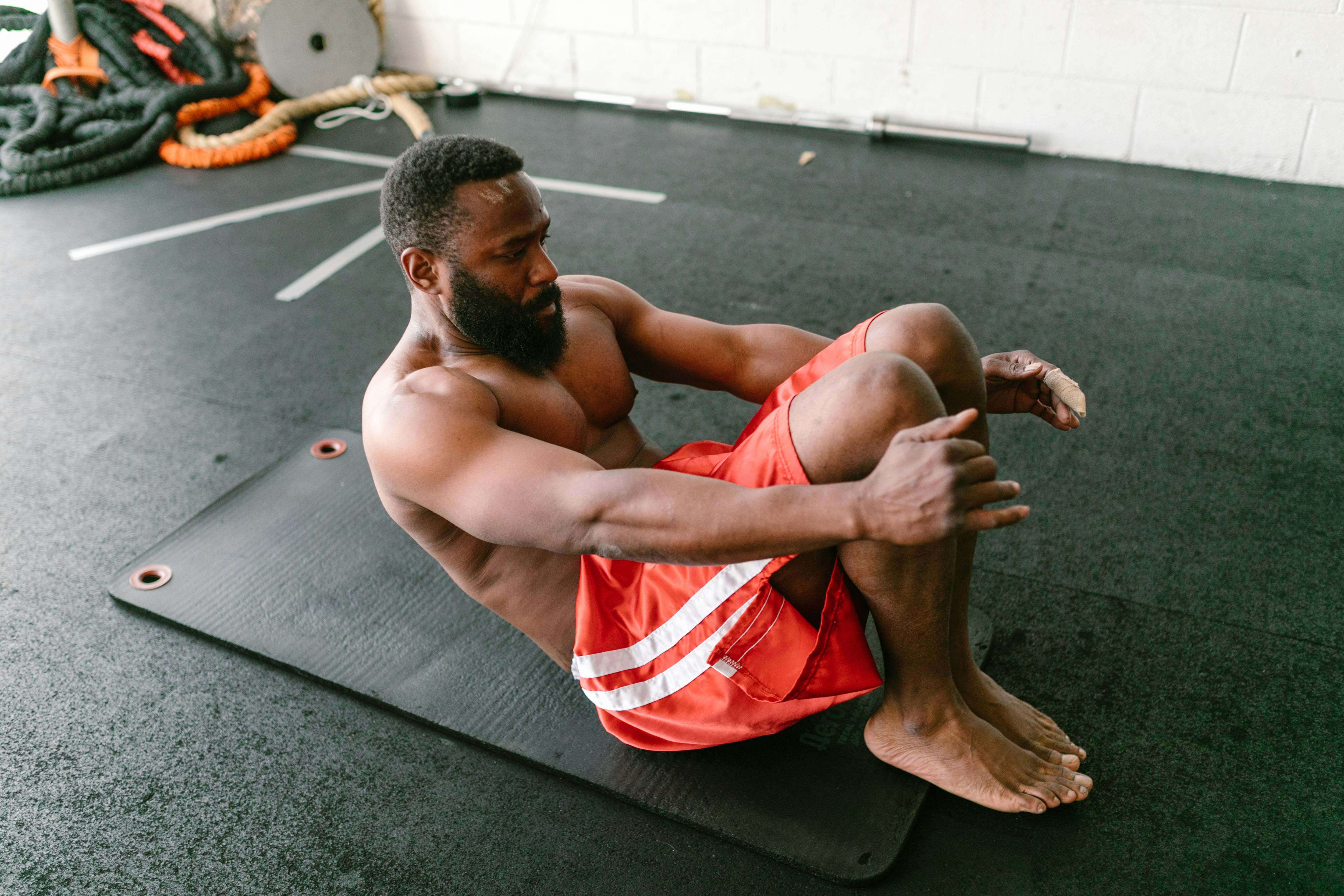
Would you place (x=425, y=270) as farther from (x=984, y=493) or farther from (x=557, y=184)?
(x=557, y=184)

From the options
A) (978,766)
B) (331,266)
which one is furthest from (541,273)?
(331,266)

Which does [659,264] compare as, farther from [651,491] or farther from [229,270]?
[651,491]

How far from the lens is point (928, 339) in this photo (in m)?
1.43

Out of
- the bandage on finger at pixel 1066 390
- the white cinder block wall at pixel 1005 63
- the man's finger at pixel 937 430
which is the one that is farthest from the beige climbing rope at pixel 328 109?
the man's finger at pixel 937 430

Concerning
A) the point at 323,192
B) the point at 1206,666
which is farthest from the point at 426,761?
the point at 323,192

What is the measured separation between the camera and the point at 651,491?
1.22m

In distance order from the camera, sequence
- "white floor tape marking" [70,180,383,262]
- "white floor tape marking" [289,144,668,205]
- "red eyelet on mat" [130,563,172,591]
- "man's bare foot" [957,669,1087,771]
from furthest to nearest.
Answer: "white floor tape marking" [289,144,668,205], "white floor tape marking" [70,180,383,262], "red eyelet on mat" [130,563,172,591], "man's bare foot" [957,669,1087,771]

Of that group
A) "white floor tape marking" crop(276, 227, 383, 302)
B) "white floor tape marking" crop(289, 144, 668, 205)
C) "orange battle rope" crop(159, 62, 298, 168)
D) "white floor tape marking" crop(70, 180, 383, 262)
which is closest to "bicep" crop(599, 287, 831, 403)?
"white floor tape marking" crop(276, 227, 383, 302)

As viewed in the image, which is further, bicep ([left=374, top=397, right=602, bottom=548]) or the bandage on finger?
the bandage on finger

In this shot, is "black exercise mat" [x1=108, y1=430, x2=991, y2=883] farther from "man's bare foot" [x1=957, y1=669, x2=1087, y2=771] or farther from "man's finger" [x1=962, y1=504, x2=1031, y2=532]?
"man's finger" [x1=962, y1=504, x2=1031, y2=532]

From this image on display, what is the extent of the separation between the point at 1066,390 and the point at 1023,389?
0.10 m

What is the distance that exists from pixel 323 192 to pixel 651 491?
372 cm

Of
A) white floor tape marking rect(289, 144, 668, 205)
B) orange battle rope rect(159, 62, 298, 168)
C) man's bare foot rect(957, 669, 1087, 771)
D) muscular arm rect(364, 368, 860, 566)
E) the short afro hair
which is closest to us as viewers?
muscular arm rect(364, 368, 860, 566)

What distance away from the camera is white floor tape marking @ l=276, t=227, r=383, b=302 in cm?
355
